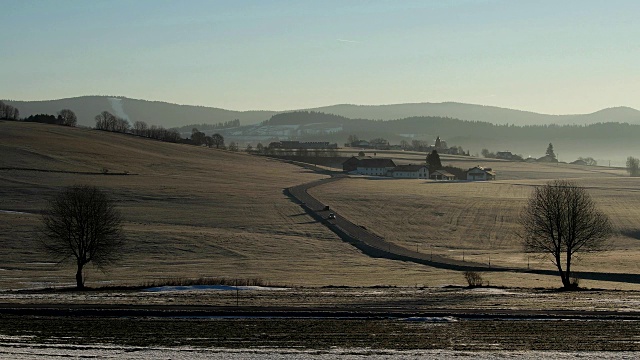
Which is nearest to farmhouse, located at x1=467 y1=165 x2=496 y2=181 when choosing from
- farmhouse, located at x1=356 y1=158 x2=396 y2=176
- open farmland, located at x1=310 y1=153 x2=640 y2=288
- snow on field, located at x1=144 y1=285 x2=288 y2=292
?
farmhouse, located at x1=356 y1=158 x2=396 y2=176

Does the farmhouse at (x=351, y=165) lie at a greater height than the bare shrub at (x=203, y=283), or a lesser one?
greater

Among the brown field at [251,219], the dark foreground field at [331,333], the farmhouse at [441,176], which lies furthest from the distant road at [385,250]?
the farmhouse at [441,176]

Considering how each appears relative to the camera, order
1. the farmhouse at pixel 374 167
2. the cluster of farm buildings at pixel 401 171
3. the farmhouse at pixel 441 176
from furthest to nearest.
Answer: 1. the farmhouse at pixel 374 167
2. the cluster of farm buildings at pixel 401 171
3. the farmhouse at pixel 441 176

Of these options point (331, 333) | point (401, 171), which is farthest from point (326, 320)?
point (401, 171)

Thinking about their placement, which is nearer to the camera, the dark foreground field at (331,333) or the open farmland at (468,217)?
the dark foreground field at (331,333)

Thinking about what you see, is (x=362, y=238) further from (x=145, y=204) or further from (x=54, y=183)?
(x=54, y=183)

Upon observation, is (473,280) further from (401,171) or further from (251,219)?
(401,171)

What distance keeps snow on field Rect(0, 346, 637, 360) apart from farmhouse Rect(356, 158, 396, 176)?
5687 inches

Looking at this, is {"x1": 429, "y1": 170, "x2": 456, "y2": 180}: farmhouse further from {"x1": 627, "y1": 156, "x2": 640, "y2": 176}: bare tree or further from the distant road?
the distant road

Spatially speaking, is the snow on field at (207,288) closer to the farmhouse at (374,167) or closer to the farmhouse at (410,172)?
the farmhouse at (410,172)

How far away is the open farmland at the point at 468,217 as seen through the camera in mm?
64125

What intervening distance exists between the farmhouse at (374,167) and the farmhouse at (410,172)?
2.18 metres

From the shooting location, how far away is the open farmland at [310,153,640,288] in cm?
6412

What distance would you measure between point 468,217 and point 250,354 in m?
67.5
